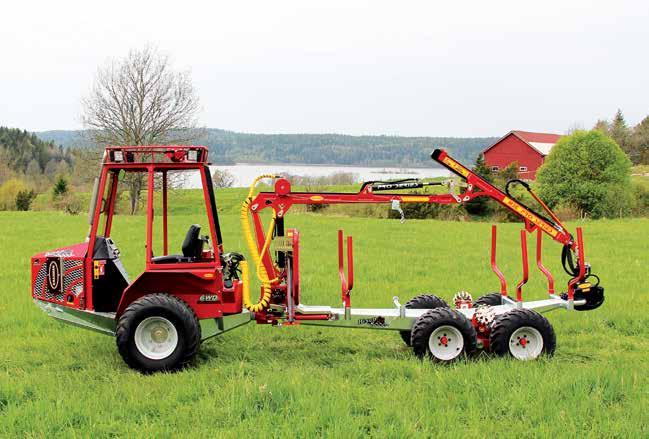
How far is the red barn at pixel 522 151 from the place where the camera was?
222 ft

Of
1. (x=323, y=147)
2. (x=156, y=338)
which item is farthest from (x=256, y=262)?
(x=323, y=147)

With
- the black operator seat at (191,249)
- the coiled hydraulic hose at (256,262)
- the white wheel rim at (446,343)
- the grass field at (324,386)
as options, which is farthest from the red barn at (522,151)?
the black operator seat at (191,249)

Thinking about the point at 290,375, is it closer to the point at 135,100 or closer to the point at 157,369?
the point at 157,369

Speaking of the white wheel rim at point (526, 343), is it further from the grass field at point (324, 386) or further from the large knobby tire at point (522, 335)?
the grass field at point (324, 386)

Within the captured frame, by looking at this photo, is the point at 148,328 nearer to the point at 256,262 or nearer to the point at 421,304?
the point at 256,262

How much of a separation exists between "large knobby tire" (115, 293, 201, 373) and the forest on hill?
64.6 metres

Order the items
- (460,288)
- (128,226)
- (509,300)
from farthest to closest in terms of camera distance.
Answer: (128,226)
(460,288)
(509,300)

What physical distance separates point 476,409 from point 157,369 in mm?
3589

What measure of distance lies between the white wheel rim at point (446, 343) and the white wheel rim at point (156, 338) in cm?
306

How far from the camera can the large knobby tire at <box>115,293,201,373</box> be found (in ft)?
23.2

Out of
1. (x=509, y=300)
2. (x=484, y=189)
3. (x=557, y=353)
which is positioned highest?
(x=484, y=189)

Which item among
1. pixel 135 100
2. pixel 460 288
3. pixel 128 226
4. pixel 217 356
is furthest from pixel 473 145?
pixel 217 356

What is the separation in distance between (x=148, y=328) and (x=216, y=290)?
2.98 ft

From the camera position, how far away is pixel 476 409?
19.4 ft
